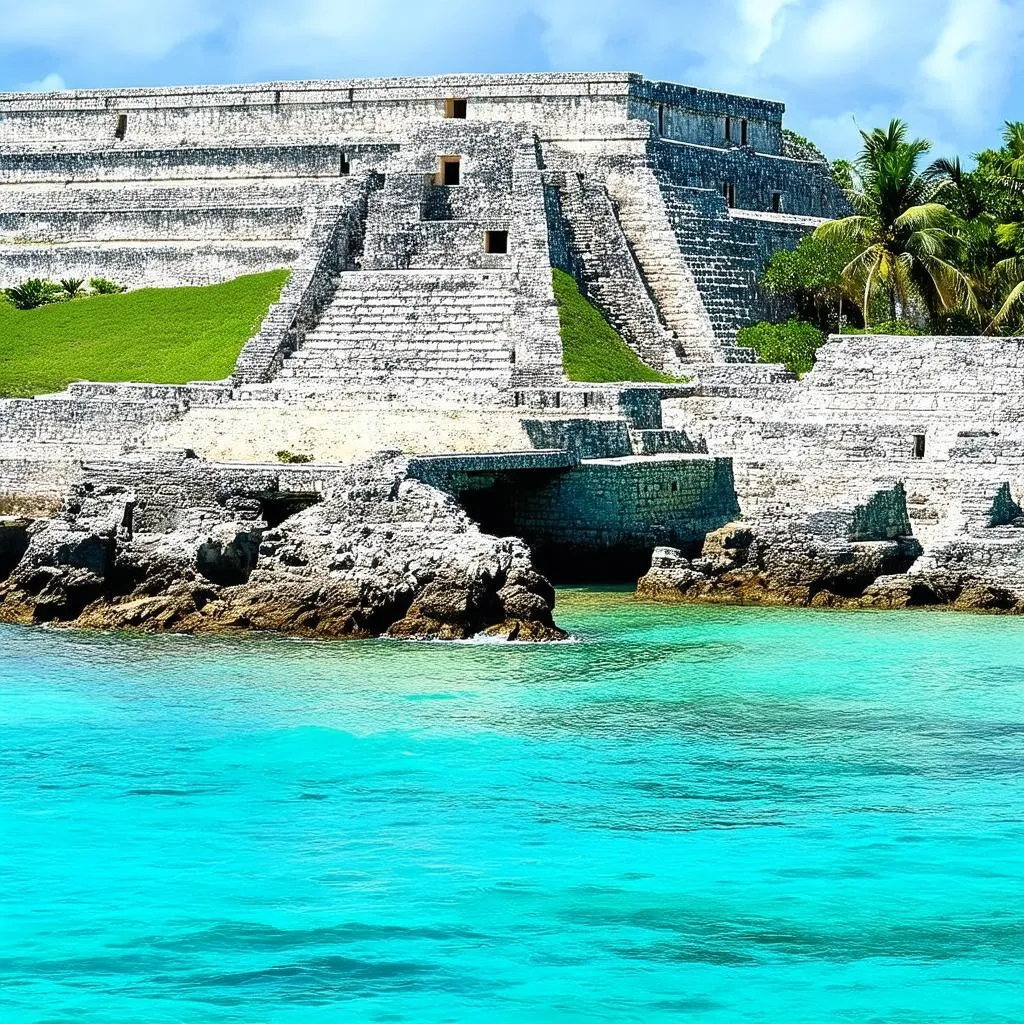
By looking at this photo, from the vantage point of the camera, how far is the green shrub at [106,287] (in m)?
40.9

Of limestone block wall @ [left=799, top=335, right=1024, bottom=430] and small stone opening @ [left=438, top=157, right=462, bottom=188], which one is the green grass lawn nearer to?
small stone opening @ [left=438, top=157, right=462, bottom=188]

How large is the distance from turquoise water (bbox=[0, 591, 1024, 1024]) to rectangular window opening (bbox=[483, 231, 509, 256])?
590 inches

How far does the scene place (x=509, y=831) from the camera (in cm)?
1672

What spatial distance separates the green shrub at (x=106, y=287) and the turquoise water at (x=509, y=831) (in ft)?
58.5

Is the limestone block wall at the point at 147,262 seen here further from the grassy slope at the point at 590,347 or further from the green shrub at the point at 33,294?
the grassy slope at the point at 590,347

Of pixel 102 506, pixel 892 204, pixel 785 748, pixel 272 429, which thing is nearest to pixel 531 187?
pixel 892 204

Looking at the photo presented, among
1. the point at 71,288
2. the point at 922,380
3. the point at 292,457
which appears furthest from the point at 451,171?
the point at 292,457

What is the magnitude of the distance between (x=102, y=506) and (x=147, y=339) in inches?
451

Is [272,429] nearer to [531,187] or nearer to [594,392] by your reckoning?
[594,392]

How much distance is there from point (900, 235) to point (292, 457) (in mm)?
13912

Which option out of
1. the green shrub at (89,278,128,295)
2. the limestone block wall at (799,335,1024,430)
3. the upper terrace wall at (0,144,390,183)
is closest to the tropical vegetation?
the limestone block wall at (799,335,1024,430)

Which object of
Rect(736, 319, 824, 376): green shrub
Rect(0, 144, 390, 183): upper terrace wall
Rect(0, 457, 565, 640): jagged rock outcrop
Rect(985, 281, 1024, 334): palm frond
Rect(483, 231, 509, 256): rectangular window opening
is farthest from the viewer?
Rect(0, 144, 390, 183): upper terrace wall

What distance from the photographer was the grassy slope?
33.5 meters

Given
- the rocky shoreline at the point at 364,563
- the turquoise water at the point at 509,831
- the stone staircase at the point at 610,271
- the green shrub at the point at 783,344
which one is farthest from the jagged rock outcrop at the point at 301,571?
the green shrub at the point at 783,344
